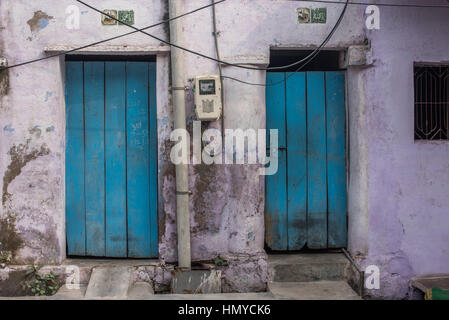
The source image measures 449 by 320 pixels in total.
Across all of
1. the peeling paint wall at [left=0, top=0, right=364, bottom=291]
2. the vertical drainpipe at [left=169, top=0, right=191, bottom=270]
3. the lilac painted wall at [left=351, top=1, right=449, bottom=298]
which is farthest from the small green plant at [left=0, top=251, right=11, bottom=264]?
the lilac painted wall at [left=351, top=1, right=449, bottom=298]

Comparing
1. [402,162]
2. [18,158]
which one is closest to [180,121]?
[18,158]

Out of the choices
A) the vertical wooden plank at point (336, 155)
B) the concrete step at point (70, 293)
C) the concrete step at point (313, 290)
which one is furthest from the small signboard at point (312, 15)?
the concrete step at point (70, 293)

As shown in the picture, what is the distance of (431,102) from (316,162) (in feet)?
4.90

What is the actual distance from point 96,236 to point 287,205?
2.27 meters

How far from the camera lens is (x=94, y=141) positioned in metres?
5.61

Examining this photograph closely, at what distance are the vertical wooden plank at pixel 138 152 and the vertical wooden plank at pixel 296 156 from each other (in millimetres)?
1667

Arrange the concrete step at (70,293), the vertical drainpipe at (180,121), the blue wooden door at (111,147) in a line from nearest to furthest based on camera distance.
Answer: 1. the concrete step at (70,293)
2. the vertical drainpipe at (180,121)
3. the blue wooden door at (111,147)

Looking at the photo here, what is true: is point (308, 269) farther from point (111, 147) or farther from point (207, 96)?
point (111, 147)

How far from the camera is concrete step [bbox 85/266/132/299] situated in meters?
5.13

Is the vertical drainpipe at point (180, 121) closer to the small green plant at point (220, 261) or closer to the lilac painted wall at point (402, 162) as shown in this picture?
the small green plant at point (220, 261)

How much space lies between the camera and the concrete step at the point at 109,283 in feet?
16.8

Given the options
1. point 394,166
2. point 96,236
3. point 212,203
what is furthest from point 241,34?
point 96,236

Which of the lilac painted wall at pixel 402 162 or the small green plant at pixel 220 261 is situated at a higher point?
A: the lilac painted wall at pixel 402 162

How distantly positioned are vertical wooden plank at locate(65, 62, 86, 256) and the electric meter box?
1.43 metres
